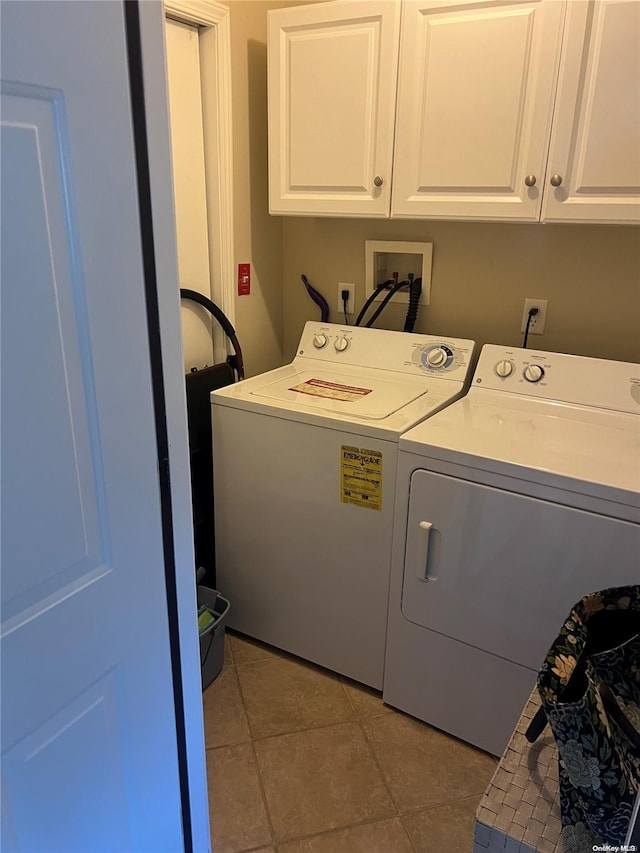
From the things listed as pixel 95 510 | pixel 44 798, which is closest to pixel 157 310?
pixel 95 510

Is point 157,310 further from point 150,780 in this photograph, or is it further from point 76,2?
point 150,780

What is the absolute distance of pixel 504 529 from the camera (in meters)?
1.59

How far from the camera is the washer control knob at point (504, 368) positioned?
78.7 inches

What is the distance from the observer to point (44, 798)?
34.1 inches

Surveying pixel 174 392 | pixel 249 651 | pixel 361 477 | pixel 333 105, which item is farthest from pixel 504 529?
pixel 333 105

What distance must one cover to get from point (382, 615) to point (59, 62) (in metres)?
1.63

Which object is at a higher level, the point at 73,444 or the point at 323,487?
the point at 73,444

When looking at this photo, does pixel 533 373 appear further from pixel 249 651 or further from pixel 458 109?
pixel 249 651

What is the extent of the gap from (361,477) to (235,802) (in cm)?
94

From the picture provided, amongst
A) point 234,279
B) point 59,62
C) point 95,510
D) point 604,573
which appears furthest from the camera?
point 234,279

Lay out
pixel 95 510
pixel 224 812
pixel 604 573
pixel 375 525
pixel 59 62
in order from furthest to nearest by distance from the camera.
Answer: pixel 375 525 < pixel 224 812 < pixel 604 573 < pixel 95 510 < pixel 59 62

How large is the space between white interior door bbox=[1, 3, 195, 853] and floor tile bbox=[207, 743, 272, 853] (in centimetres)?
67

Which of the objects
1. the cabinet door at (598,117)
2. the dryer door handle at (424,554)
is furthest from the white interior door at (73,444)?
the cabinet door at (598,117)

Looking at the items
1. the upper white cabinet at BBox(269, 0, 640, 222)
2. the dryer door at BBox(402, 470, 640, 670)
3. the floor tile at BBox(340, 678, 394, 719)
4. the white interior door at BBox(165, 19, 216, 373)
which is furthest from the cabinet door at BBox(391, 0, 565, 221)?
the floor tile at BBox(340, 678, 394, 719)
